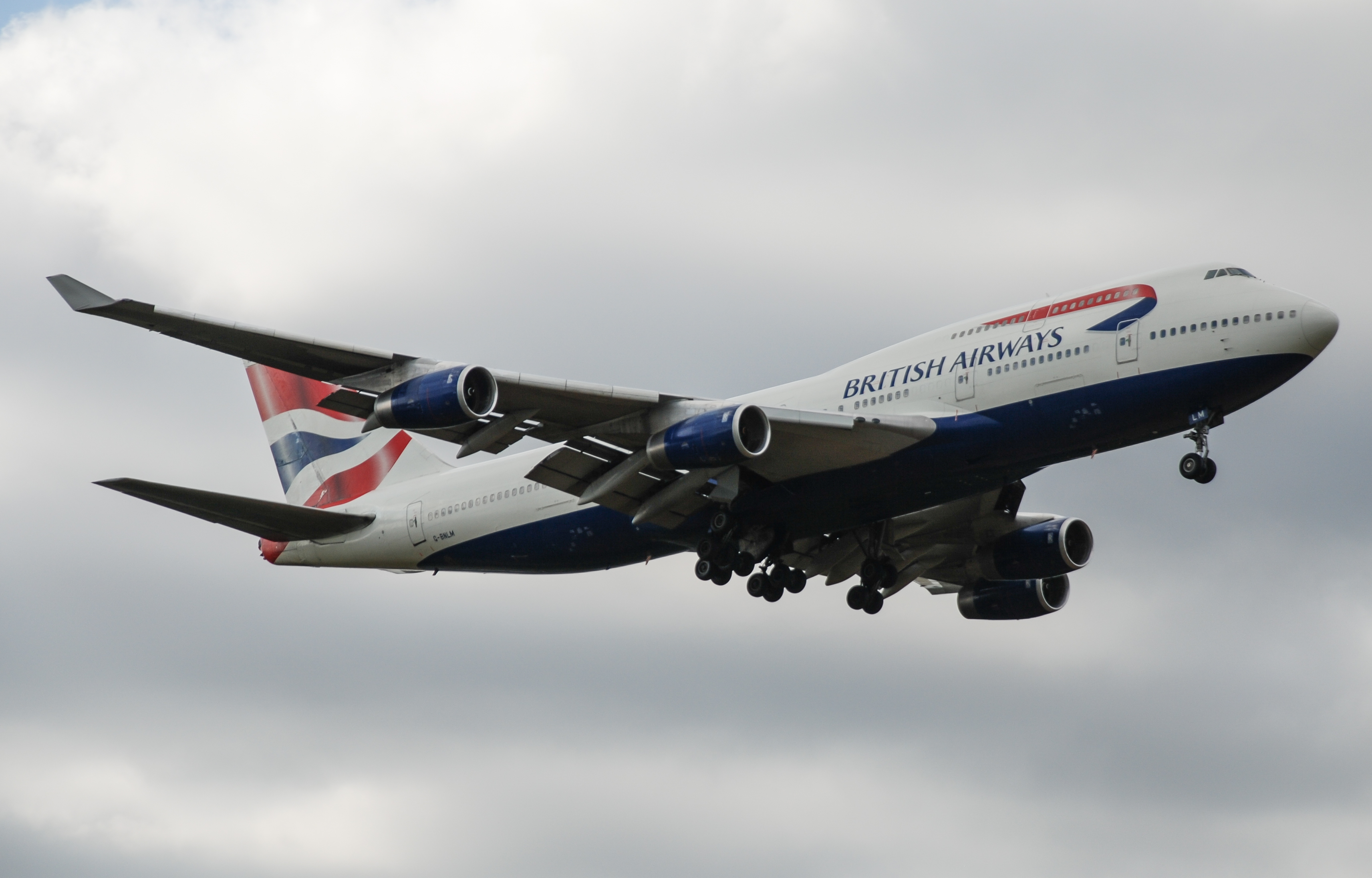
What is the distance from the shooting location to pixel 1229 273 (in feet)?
108

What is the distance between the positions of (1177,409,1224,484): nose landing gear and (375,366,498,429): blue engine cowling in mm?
13953

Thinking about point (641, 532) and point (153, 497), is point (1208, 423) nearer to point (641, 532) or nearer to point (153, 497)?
point (641, 532)

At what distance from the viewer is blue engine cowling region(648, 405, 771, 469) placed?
109 feet

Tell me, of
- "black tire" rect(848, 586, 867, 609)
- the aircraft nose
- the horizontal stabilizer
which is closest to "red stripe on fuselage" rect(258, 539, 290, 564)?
the horizontal stabilizer

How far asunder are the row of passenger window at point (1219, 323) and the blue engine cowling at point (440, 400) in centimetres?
1341

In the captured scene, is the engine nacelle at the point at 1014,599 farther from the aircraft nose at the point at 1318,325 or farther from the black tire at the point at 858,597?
the aircraft nose at the point at 1318,325

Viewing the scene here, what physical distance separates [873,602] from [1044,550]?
4.68 m

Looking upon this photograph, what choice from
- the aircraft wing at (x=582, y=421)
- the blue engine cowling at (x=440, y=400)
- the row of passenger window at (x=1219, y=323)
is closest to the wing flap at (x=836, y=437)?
the aircraft wing at (x=582, y=421)

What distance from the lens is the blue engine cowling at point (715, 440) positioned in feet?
109

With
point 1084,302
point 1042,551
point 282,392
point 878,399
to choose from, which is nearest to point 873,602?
point 1042,551

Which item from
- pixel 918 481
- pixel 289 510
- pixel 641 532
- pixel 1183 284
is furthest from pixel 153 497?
pixel 1183 284

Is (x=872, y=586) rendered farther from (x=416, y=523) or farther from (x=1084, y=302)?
(x=416, y=523)

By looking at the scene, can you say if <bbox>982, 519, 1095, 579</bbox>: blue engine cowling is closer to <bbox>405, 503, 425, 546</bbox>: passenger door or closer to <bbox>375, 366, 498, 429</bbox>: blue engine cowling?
<bbox>405, 503, 425, 546</bbox>: passenger door

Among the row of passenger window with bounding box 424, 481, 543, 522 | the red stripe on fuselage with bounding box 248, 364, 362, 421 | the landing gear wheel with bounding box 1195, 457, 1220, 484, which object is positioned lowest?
the landing gear wheel with bounding box 1195, 457, 1220, 484
